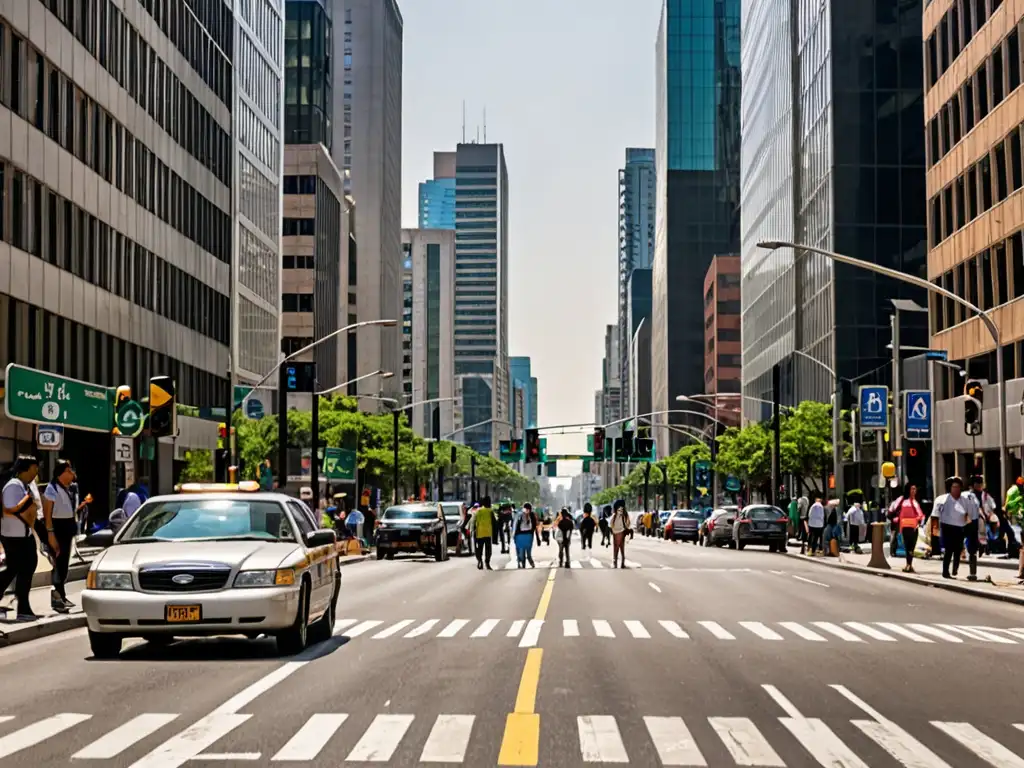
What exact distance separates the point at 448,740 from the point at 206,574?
5740 mm

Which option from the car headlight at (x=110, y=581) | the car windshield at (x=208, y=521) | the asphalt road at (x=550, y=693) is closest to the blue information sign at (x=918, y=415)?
the asphalt road at (x=550, y=693)

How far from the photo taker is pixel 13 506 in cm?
1792

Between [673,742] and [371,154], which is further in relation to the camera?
[371,154]

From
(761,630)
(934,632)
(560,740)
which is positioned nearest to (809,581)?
(934,632)

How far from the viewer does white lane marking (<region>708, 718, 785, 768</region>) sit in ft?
30.6

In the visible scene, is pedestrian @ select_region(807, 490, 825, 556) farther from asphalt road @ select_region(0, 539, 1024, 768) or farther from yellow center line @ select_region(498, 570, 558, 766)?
yellow center line @ select_region(498, 570, 558, 766)

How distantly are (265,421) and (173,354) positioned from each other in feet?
55.3

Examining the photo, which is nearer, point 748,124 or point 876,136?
point 876,136

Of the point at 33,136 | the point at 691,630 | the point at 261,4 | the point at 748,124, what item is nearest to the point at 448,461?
the point at 748,124

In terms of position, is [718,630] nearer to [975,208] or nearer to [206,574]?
[206,574]

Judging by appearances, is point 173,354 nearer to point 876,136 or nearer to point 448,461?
point 876,136

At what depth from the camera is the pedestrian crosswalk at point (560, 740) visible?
368 inches

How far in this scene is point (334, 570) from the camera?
→ 18.4 meters

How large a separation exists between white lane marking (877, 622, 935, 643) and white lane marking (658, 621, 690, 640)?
262 cm
